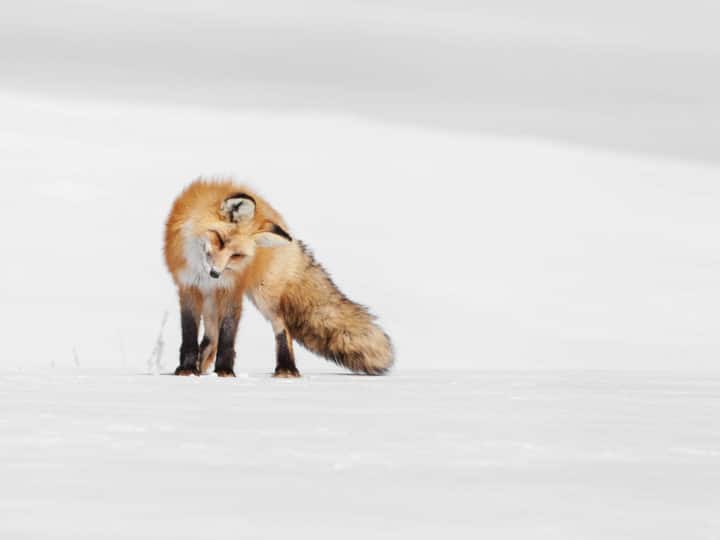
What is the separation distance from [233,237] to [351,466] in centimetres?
536

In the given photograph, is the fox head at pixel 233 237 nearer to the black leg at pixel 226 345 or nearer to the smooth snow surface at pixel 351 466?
the black leg at pixel 226 345

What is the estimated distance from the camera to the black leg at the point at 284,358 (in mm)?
9617

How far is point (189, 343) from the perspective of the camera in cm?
962

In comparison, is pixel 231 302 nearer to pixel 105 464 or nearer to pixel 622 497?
pixel 105 464

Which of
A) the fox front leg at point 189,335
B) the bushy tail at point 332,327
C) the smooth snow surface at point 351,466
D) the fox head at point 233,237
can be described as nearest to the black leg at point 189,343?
the fox front leg at point 189,335

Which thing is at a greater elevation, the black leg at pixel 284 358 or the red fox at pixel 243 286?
the red fox at pixel 243 286

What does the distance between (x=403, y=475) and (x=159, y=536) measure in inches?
46.4

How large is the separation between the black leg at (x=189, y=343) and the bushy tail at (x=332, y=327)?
85 centimetres

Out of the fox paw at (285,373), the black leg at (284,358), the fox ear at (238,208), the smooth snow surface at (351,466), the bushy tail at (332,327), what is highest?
the fox ear at (238,208)

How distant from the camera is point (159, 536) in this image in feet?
9.74

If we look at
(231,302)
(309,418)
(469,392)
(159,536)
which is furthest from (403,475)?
(231,302)

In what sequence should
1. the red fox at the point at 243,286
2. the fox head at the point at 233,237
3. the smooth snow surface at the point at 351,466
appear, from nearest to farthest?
the smooth snow surface at the point at 351,466, the fox head at the point at 233,237, the red fox at the point at 243,286

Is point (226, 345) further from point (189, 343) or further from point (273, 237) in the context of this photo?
point (273, 237)

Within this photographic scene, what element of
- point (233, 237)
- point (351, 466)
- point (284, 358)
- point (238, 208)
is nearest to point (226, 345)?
point (284, 358)
